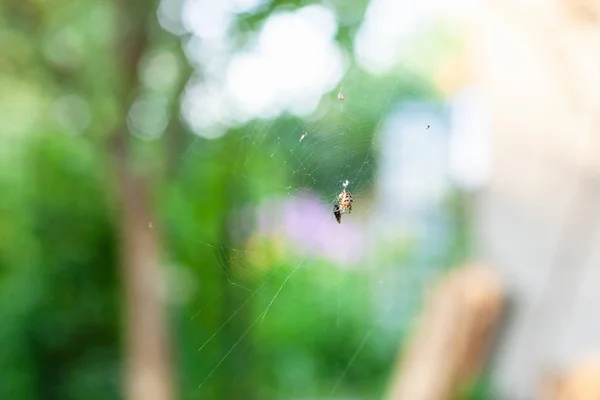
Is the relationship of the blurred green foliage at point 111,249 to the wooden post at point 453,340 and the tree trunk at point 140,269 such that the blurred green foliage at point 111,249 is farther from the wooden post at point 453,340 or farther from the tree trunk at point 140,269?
the wooden post at point 453,340

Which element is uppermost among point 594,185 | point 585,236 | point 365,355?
point 594,185

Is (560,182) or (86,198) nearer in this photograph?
(560,182)

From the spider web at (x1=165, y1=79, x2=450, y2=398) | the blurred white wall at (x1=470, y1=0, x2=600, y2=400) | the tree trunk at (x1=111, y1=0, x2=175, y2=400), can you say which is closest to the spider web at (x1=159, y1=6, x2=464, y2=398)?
the spider web at (x1=165, y1=79, x2=450, y2=398)

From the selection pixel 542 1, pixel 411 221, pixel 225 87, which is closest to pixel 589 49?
pixel 542 1

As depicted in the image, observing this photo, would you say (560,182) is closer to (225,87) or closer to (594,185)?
(594,185)

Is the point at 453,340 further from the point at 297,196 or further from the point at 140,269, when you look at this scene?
the point at 140,269

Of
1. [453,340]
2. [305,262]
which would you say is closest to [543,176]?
[453,340]

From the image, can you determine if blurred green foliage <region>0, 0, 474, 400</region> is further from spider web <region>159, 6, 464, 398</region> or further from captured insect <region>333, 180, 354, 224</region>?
captured insect <region>333, 180, 354, 224</region>

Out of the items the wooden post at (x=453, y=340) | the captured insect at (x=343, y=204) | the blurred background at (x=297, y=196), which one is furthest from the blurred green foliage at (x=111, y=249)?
the captured insect at (x=343, y=204)
